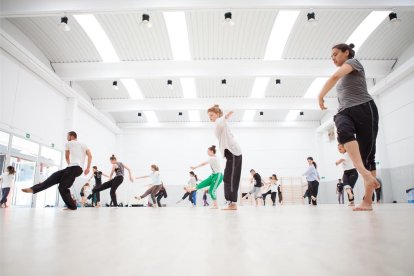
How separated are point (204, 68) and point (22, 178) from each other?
9044 millimetres

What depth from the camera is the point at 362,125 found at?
288 cm

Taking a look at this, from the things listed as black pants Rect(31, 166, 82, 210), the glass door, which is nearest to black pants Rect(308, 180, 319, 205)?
black pants Rect(31, 166, 82, 210)

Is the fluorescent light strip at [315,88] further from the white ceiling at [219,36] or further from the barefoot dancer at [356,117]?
the barefoot dancer at [356,117]

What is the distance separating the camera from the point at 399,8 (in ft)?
27.5

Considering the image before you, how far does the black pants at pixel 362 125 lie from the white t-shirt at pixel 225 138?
5.83ft

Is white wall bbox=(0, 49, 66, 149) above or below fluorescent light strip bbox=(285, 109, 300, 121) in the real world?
below

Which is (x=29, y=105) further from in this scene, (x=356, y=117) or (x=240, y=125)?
(x=240, y=125)

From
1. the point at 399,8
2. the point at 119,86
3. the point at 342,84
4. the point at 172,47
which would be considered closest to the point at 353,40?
the point at 399,8

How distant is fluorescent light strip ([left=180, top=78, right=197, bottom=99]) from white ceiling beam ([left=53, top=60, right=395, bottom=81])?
2104mm

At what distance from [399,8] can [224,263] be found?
1085cm

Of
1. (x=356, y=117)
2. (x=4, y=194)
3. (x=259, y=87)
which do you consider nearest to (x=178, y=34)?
(x=259, y=87)

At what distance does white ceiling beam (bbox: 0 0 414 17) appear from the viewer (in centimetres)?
815

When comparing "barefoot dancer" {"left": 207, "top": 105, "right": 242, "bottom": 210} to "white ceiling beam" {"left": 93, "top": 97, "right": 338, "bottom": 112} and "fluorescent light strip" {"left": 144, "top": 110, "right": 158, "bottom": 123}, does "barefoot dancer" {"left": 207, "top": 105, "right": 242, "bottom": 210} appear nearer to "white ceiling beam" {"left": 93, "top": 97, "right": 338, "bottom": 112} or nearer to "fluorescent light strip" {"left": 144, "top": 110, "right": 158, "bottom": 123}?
"white ceiling beam" {"left": 93, "top": 97, "right": 338, "bottom": 112}

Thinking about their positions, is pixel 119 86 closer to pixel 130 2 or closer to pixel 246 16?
pixel 130 2
